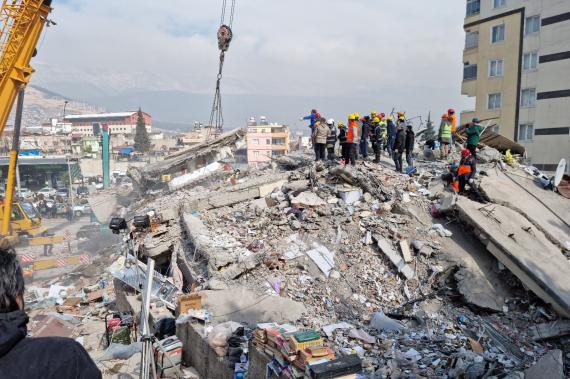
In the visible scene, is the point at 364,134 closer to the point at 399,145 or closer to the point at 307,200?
the point at 399,145

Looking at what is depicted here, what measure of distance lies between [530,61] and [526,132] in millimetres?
3573

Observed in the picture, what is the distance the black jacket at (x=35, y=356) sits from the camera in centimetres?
157

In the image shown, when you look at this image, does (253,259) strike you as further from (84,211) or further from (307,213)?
(84,211)

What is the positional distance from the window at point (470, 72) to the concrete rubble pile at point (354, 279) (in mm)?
14724

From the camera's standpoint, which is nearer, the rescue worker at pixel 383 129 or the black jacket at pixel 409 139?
the black jacket at pixel 409 139

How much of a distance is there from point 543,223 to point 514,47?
16.9 m

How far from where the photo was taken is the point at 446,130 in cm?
1344

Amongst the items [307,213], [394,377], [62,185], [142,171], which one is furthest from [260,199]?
[62,185]

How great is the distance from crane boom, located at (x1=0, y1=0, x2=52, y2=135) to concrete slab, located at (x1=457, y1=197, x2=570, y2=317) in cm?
1052

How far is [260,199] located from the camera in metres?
11.6

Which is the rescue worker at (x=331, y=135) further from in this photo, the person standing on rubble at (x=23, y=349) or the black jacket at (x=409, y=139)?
the person standing on rubble at (x=23, y=349)

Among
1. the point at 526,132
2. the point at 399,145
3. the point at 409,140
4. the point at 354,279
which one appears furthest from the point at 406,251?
the point at 526,132

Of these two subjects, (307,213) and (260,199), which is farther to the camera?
(260,199)

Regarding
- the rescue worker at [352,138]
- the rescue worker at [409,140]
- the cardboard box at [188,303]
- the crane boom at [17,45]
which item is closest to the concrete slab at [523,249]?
the rescue worker at [352,138]
